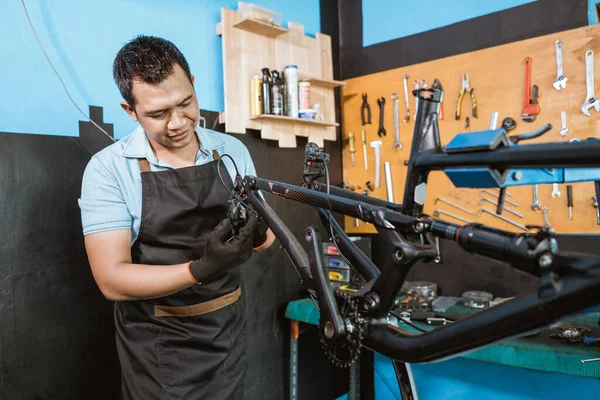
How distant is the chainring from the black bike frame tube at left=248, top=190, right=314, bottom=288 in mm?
92

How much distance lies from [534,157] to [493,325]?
25 centimetres

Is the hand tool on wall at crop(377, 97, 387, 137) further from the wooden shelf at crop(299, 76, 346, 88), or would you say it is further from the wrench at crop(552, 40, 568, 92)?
the wrench at crop(552, 40, 568, 92)

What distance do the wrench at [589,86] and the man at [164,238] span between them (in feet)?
5.15

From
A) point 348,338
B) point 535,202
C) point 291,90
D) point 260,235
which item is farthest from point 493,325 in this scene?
point 291,90

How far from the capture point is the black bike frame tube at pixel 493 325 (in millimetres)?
570

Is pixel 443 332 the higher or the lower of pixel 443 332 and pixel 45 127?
the lower

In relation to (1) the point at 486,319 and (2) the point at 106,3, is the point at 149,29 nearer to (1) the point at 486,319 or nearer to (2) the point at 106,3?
(2) the point at 106,3

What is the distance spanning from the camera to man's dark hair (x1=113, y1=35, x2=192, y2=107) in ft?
4.18

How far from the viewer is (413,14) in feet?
8.46

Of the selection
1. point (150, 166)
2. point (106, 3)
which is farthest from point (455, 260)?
point (106, 3)

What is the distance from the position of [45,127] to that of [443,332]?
155 cm

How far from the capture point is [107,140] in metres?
1.77

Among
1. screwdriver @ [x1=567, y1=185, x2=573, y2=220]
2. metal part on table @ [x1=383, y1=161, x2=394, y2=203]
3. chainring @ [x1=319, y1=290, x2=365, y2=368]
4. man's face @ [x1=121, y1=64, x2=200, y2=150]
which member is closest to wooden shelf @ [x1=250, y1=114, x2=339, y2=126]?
metal part on table @ [x1=383, y1=161, x2=394, y2=203]

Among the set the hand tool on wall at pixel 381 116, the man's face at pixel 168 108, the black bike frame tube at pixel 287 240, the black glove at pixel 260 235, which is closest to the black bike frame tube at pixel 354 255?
the black bike frame tube at pixel 287 240
